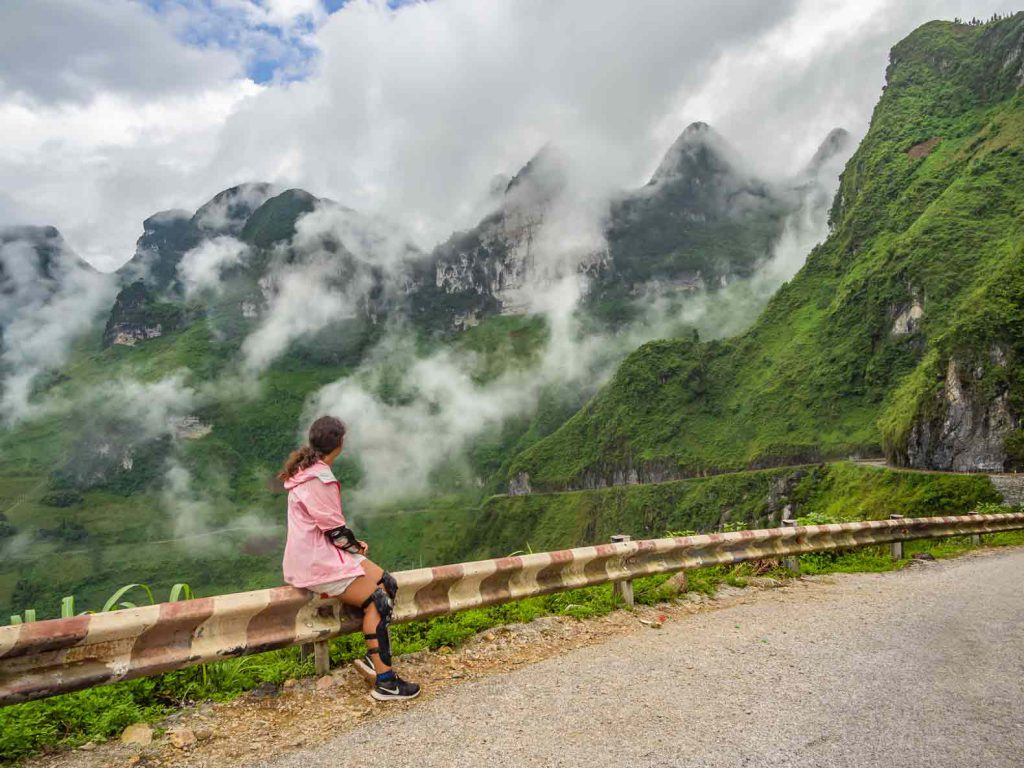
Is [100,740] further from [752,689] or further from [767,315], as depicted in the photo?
[767,315]

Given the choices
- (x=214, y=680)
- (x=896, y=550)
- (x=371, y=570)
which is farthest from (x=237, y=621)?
(x=896, y=550)

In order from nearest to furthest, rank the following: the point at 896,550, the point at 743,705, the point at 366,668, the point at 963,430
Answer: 1. the point at 743,705
2. the point at 366,668
3. the point at 896,550
4. the point at 963,430

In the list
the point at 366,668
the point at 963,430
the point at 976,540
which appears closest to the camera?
the point at 366,668

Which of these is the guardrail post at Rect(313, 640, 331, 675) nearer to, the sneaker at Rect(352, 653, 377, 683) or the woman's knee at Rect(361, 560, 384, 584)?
the sneaker at Rect(352, 653, 377, 683)

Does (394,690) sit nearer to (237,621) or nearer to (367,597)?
(367,597)

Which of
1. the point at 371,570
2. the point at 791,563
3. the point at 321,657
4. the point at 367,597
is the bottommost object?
the point at 791,563

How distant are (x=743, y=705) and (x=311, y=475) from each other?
4017 mm

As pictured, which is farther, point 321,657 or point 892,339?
point 892,339

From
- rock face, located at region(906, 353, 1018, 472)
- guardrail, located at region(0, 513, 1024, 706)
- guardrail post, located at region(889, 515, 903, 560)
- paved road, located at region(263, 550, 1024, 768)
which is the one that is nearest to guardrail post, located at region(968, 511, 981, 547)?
guardrail post, located at region(889, 515, 903, 560)

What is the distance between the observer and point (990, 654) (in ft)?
20.4

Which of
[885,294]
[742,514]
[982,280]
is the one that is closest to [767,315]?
[885,294]

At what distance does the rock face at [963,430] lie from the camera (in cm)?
6438

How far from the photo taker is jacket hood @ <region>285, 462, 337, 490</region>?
208 inches

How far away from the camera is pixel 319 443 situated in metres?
5.61
